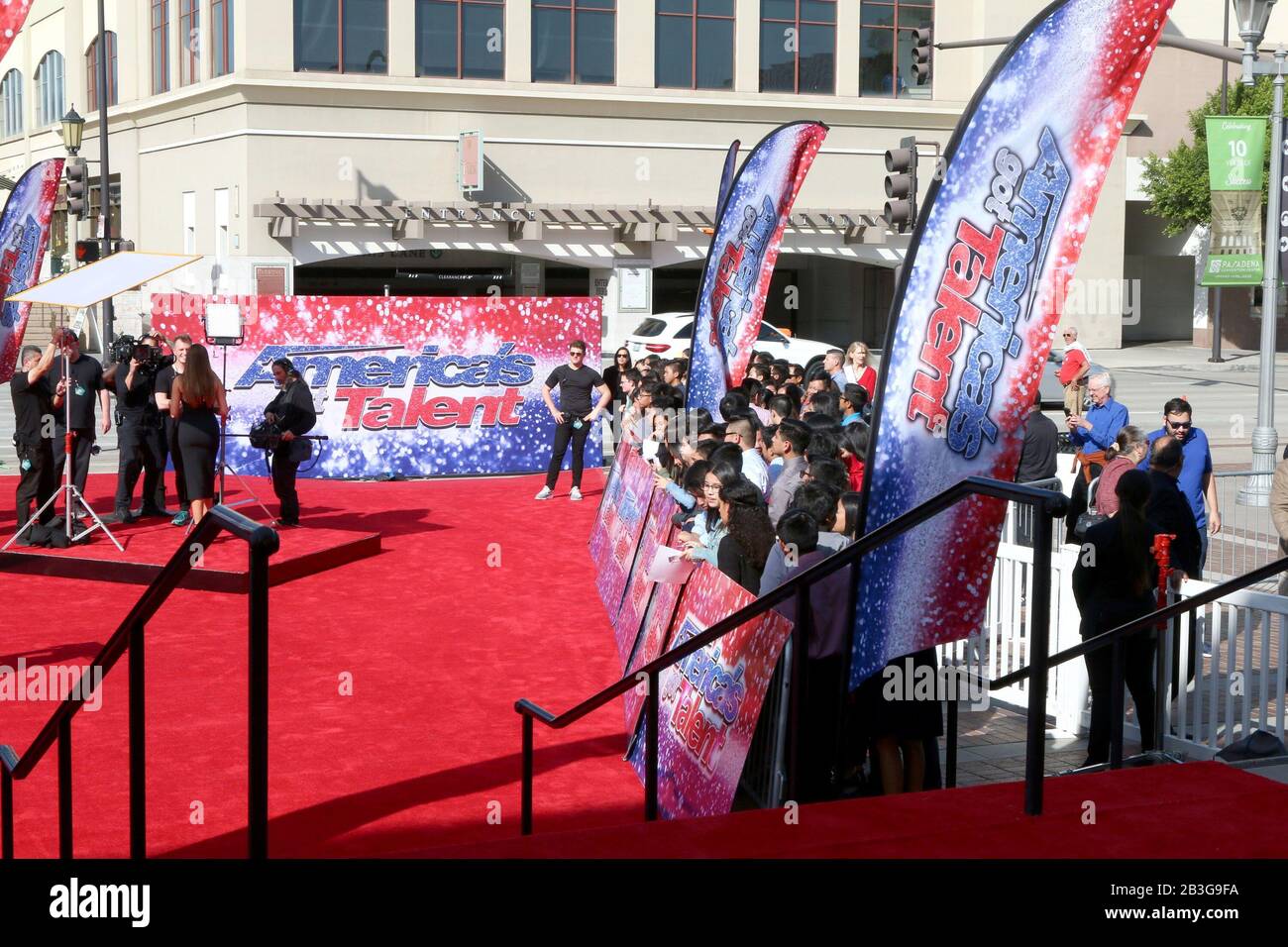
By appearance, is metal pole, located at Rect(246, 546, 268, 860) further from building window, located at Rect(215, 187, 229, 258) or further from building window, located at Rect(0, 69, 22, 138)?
building window, located at Rect(0, 69, 22, 138)

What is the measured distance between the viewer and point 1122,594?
26.1ft

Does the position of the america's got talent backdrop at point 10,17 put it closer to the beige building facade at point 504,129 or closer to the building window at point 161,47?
the beige building facade at point 504,129

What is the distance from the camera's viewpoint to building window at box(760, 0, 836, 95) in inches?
1709

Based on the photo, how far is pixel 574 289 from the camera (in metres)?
47.2

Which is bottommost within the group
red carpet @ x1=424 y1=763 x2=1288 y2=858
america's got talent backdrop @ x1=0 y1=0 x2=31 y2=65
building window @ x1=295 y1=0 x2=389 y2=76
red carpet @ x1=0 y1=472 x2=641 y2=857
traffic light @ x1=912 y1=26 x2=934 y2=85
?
red carpet @ x1=0 y1=472 x2=641 y2=857

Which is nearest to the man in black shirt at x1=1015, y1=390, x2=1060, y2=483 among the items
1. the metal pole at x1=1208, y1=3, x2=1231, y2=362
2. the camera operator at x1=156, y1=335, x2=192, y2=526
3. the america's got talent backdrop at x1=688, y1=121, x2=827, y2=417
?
the america's got talent backdrop at x1=688, y1=121, x2=827, y2=417

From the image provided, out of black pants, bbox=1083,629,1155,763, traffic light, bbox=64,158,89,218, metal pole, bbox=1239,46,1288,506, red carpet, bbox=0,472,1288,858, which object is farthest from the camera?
traffic light, bbox=64,158,89,218

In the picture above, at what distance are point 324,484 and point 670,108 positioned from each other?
2499 cm

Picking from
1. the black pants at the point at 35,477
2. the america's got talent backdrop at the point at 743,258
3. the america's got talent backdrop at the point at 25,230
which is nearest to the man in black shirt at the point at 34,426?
the black pants at the point at 35,477

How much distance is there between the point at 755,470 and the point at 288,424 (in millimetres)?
6256

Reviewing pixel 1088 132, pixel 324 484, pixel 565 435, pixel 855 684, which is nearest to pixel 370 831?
pixel 855 684

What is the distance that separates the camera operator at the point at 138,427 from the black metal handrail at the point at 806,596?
390 inches

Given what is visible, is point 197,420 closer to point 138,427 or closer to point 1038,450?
point 138,427

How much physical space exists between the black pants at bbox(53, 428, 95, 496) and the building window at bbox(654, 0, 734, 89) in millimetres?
30241
